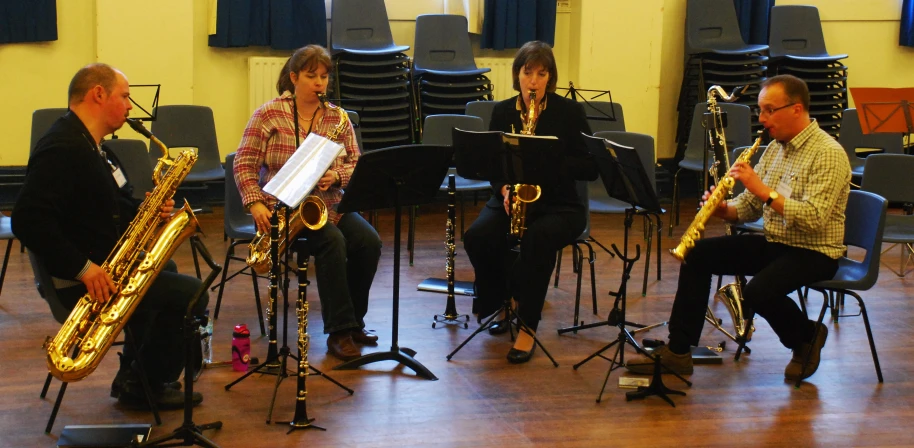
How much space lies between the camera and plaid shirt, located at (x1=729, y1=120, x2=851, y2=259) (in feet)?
13.2

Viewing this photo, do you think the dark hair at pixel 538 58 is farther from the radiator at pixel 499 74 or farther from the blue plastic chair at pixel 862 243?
the radiator at pixel 499 74

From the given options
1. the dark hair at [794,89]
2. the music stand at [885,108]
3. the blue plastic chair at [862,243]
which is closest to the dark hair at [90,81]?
the dark hair at [794,89]

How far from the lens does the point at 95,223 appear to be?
→ 351 cm

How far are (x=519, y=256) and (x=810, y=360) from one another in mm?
1410

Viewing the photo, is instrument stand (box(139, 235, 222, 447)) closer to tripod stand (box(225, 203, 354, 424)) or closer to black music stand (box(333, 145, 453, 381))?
tripod stand (box(225, 203, 354, 424))

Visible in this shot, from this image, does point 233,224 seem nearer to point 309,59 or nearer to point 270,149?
point 270,149

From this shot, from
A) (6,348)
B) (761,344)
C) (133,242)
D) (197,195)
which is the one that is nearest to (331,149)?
(133,242)

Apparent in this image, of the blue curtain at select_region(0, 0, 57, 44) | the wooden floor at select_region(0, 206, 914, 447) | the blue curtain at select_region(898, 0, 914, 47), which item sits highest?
the blue curtain at select_region(898, 0, 914, 47)

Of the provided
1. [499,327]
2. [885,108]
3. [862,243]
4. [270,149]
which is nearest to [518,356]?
[499,327]

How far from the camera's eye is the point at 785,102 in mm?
4121

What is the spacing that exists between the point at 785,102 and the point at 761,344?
1.32m

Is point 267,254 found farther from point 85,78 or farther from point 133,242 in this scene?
point 85,78

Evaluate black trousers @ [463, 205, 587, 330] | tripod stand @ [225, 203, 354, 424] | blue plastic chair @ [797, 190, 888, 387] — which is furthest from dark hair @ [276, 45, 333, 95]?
blue plastic chair @ [797, 190, 888, 387]

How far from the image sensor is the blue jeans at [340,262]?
440cm
